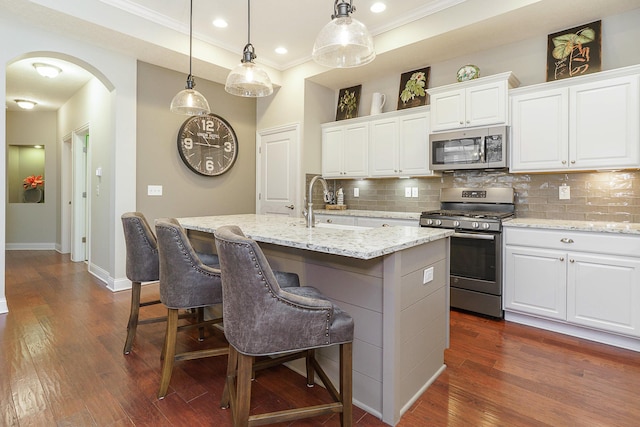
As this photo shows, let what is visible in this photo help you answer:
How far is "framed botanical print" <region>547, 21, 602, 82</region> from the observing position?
3.01 meters

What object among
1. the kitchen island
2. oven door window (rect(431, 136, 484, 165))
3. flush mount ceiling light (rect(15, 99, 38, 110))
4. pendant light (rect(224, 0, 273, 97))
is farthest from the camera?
flush mount ceiling light (rect(15, 99, 38, 110))

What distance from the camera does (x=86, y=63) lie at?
3.60 meters

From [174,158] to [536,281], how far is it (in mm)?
4150

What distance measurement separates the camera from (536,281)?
9.44 ft

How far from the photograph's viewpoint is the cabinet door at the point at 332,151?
4.67m

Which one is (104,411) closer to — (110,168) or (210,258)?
(210,258)

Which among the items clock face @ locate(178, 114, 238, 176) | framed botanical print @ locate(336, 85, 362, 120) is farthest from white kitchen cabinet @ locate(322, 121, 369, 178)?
clock face @ locate(178, 114, 238, 176)

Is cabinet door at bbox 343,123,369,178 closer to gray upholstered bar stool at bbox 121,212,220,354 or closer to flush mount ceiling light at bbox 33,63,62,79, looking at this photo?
gray upholstered bar stool at bbox 121,212,220,354

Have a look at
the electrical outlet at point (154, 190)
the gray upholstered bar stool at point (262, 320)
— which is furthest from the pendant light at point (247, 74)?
the electrical outlet at point (154, 190)

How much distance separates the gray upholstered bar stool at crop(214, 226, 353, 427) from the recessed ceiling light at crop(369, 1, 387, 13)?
2.91m

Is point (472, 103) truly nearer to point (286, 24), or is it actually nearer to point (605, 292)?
point (605, 292)

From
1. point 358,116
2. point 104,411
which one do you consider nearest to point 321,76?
point 358,116

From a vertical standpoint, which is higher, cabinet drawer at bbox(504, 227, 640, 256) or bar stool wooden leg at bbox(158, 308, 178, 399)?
cabinet drawer at bbox(504, 227, 640, 256)

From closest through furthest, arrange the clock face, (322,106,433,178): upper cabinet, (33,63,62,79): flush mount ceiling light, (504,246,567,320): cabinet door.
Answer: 1. (504,246,567,320): cabinet door
2. (322,106,433,178): upper cabinet
3. (33,63,62,79): flush mount ceiling light
4. the clock face
